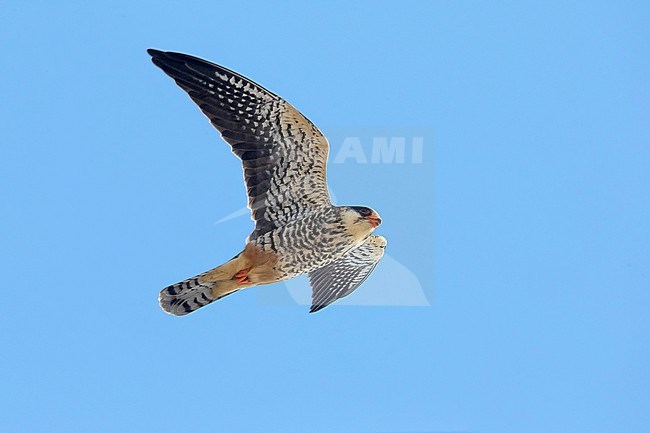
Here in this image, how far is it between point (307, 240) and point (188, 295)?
3.01 ft

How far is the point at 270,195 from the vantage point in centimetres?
721

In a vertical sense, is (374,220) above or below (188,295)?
above

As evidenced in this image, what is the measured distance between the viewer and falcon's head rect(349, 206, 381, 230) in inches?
279

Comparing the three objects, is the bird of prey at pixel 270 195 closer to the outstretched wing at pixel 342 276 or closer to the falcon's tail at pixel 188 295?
the falcon's tail at pixel 188 295

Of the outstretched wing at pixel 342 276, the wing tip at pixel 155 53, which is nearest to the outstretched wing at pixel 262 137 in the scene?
the wing tip at pixel 155 53

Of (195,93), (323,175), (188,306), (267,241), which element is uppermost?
(195,93)

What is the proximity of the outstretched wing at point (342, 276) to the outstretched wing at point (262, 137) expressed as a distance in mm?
942

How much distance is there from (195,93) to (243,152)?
0.55 meters

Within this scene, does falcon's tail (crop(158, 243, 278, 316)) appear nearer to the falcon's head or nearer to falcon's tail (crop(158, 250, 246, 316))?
falcon's tail (crop(158, 250, 246, 316))

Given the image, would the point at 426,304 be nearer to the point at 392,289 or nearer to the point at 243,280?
the point at 392,289

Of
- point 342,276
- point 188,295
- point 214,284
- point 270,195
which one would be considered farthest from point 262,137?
point 342,276

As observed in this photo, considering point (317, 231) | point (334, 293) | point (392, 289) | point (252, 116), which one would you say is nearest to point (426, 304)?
point (392, 289)

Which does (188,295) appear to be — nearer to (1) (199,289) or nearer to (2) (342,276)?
(1) (199,289)

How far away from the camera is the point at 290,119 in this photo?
274 inches
